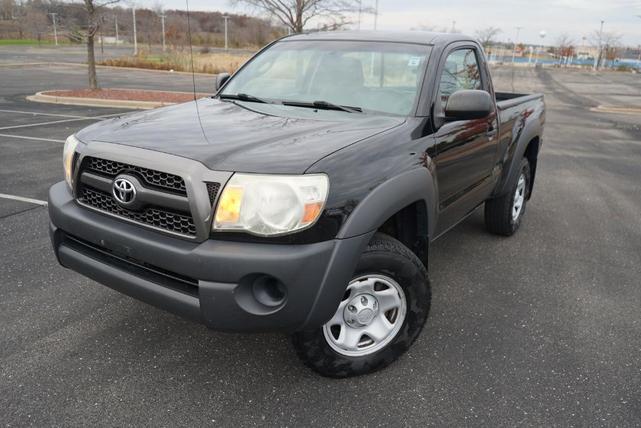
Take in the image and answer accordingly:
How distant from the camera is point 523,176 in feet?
17.1

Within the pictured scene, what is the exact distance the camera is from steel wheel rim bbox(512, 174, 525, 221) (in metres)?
5.07

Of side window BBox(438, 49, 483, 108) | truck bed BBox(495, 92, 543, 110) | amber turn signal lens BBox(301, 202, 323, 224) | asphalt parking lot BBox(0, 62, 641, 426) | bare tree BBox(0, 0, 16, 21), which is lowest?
asphalt parking lot BBox(0, 62, 641, 426)

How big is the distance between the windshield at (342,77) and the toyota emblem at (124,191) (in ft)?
4.35

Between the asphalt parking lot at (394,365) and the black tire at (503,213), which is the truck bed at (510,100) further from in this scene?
the asphalt parking lot at (394,365)

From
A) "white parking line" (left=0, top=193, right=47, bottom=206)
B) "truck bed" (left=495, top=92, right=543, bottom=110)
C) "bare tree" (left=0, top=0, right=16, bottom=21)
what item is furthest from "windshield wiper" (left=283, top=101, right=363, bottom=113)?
"bare tree" (left=0, top=0, right=16, bottom=21)

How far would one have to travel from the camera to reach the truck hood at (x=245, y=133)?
2.35m

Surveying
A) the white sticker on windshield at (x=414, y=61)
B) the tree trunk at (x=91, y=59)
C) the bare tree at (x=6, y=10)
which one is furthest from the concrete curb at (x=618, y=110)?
the bare tree at (x=6, y=10)

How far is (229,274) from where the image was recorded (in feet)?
7.30

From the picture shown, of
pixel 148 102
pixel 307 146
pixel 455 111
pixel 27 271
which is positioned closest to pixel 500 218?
pixel 455 111

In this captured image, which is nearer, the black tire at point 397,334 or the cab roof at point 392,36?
the black tire at point 397,334

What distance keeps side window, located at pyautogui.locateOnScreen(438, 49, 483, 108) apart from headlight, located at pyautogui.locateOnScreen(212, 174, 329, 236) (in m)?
1.54

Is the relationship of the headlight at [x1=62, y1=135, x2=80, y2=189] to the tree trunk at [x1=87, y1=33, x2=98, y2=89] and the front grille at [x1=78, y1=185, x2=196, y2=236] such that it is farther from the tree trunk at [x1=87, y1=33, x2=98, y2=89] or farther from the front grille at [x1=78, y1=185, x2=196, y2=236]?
the tree trunk at [x1=87, y1=33, x2=98, y2=89]

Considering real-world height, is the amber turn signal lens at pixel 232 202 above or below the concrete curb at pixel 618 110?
above

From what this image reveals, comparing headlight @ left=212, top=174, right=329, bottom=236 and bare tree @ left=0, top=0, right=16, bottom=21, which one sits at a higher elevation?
bare tree @ left=0, top=0, right=16, bottom=21
